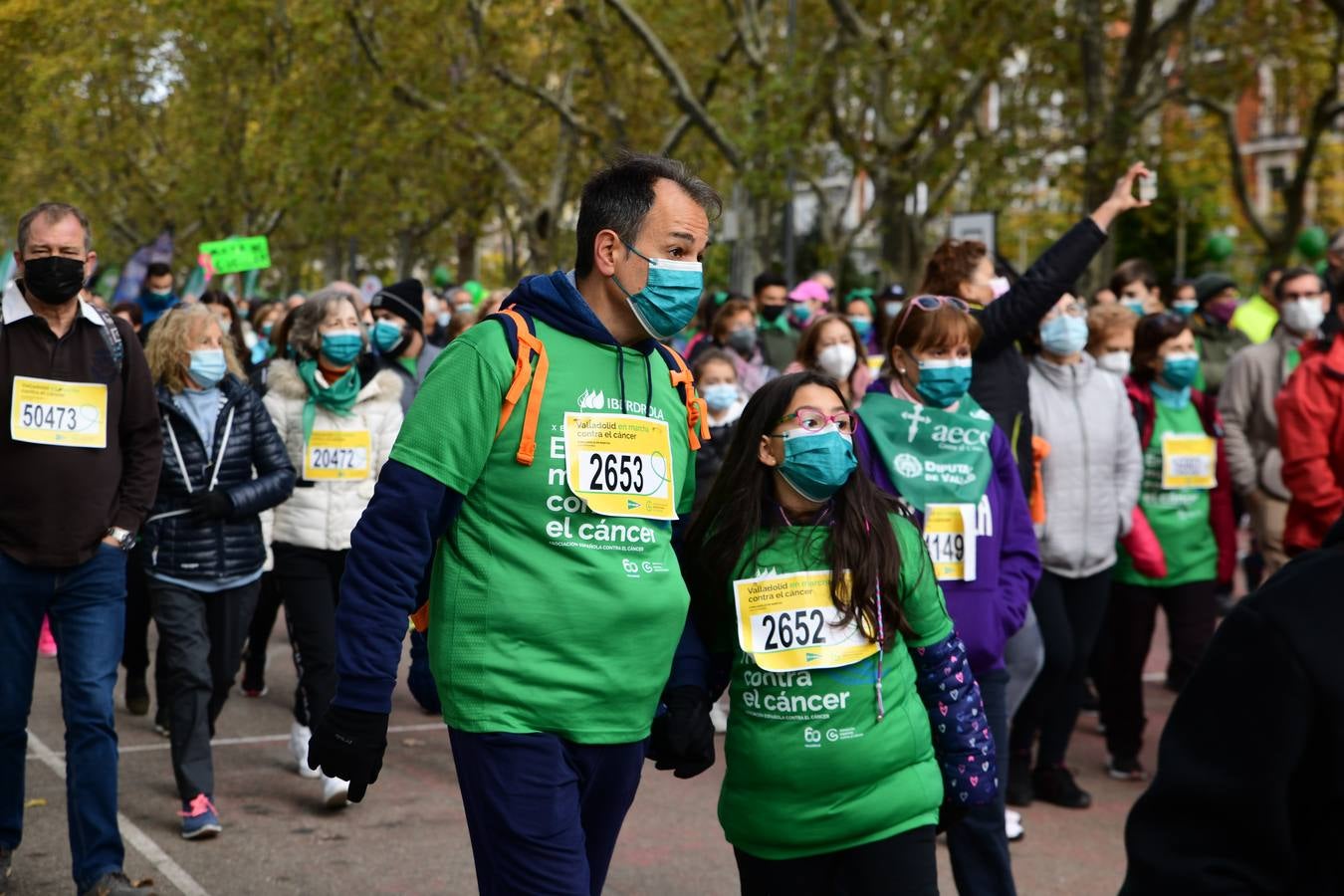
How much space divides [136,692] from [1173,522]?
4929mm

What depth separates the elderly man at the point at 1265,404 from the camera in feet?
27.6

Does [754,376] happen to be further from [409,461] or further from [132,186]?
[132,186]

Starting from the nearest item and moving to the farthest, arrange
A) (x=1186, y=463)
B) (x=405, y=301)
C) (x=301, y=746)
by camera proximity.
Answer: (x=301, y=746) < (x=1186, y=463) < (x=405, y=301)

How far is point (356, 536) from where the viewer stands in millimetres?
3424

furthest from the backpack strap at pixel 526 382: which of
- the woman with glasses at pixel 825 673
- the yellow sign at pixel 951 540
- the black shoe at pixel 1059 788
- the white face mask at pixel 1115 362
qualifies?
the white face mask at pixel 1115 362

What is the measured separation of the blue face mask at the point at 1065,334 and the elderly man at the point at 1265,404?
201 centimetres

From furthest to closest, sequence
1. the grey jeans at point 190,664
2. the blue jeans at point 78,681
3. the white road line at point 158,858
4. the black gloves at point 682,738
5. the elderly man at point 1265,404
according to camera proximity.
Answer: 1. the elderly man at point 1265,404
2. the grey jeans at point 190,664
3. the white road line at point 158,858
4. the blue jeans at point 78,681
5. the black gloves at point 682,738

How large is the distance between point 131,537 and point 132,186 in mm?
40531

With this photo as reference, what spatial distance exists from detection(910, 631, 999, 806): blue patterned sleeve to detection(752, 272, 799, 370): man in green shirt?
6.91 metres

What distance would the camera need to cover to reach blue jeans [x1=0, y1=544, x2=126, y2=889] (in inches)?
209

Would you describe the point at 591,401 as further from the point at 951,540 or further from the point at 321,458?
the point at 321,458

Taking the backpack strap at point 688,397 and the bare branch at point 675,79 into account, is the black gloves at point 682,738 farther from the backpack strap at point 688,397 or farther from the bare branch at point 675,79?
the bare branch at point 675,79

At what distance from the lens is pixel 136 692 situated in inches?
339

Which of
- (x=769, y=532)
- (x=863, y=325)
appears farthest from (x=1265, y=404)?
(x=769, y=532)
